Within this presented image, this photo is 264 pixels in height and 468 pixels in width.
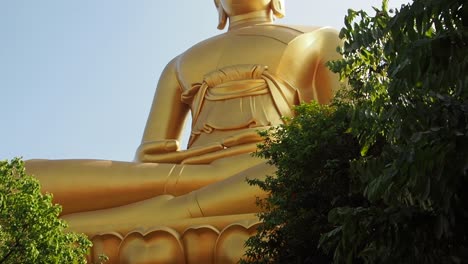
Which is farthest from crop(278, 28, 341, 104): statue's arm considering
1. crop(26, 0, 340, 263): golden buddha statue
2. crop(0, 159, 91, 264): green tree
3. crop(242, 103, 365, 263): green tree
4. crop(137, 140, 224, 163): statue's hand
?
crop(0, 159, 91, 264): green tree

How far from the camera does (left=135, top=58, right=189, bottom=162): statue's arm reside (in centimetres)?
881

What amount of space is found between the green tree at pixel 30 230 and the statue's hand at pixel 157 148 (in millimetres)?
3106

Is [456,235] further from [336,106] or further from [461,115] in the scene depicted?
[336,106]

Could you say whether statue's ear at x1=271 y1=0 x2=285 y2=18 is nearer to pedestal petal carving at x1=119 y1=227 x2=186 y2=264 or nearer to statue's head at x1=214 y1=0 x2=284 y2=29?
statue's head at x1=214 y1=0 x2=284 y2=29

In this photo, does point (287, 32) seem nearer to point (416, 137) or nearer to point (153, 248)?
point (153, 248)

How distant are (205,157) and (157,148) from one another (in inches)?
22.7

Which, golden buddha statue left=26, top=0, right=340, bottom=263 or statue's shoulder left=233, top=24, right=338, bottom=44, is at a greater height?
statue's shoulder left=233, top=24, right=338, bottom=44

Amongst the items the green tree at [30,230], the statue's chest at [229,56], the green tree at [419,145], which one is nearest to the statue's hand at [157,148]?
the statue's chest at [229,56]

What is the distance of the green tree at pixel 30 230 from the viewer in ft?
15.7

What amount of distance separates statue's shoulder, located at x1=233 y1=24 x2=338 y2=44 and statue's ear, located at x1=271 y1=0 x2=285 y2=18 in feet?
1.57

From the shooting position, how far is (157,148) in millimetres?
8172

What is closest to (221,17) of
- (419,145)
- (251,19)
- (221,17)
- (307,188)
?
(221,17)

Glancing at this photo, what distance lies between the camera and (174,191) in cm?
739

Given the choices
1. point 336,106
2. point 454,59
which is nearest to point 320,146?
point 336,106
